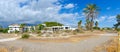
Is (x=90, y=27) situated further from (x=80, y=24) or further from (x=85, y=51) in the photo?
(x=85, y=51)

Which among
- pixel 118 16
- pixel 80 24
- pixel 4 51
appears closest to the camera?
pixel 4 51

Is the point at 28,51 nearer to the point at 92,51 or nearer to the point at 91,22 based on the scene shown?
the point at 92,51

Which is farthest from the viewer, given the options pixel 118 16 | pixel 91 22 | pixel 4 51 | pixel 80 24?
pixel 80 24

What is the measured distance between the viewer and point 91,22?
6950 cm

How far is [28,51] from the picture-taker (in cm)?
1422

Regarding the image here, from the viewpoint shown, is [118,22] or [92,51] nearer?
[92,51]

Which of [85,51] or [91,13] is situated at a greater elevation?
[91,13]

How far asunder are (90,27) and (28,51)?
5854cm

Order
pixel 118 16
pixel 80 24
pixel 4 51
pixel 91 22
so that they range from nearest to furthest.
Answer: pixel 4 51
pixel 91 22
pixel 118 16
pixel 80 24

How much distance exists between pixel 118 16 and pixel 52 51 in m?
69.7

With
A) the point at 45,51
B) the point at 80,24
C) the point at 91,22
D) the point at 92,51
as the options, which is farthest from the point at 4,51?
the point at 80,24

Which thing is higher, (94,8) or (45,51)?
(94,8)

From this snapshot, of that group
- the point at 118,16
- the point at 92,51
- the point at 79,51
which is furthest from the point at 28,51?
the point at 118,16

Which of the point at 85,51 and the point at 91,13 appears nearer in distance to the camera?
the point at 85,51
